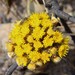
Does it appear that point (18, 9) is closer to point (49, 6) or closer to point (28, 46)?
point (49, 6)

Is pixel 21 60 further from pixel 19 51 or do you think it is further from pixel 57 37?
pixel 57 37

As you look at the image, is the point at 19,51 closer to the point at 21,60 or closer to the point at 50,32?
the point at 21,60

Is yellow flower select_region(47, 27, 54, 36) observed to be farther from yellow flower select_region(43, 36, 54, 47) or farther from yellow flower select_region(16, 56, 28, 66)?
yellow flower select_region(16, 56, 28, 66)

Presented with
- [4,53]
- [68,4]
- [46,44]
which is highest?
[46,44]

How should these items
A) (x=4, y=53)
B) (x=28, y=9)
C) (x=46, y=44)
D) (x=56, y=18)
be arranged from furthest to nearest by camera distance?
(x=28, y=9), (x=4, y=53), (x=56, y=18), (x=46, y=44)

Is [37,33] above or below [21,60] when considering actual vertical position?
above

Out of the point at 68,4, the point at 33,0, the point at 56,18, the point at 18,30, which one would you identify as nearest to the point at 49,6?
the point at 56,18

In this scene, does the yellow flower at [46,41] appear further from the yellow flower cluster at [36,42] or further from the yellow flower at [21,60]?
the yellow flower at [21,60]

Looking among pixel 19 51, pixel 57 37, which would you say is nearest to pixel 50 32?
pixel 57 37
